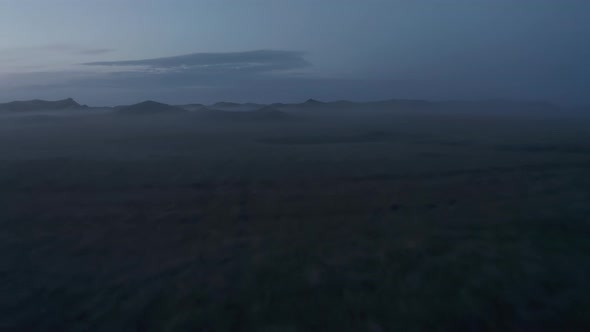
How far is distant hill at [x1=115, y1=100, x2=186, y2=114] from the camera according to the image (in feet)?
218

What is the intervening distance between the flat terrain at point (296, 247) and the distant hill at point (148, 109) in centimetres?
4850

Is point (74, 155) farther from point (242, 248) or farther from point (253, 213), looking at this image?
point (242, 248)

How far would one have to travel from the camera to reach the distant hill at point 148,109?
218 feet

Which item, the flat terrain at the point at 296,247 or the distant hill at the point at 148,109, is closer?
the flat terrain at the point at 296,247

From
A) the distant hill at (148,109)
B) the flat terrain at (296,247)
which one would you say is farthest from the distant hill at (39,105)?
the flat terrain at (296,247)

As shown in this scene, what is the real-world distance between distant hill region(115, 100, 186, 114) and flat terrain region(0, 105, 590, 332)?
1910 inches

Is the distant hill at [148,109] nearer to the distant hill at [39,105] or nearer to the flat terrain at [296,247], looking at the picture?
the distant hill at [39,105]

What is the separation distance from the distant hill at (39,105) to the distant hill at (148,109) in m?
11.0

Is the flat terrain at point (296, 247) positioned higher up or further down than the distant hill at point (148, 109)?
further down

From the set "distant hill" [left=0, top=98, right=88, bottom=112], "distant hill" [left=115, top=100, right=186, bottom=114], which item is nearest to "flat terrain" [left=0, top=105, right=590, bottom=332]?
"distant hill" [left=115, top=100, right=186, bottom=114]

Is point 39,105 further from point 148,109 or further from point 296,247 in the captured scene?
point 296,247

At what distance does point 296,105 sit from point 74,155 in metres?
66.9

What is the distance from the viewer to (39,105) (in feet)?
249

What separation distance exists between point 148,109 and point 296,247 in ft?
197
